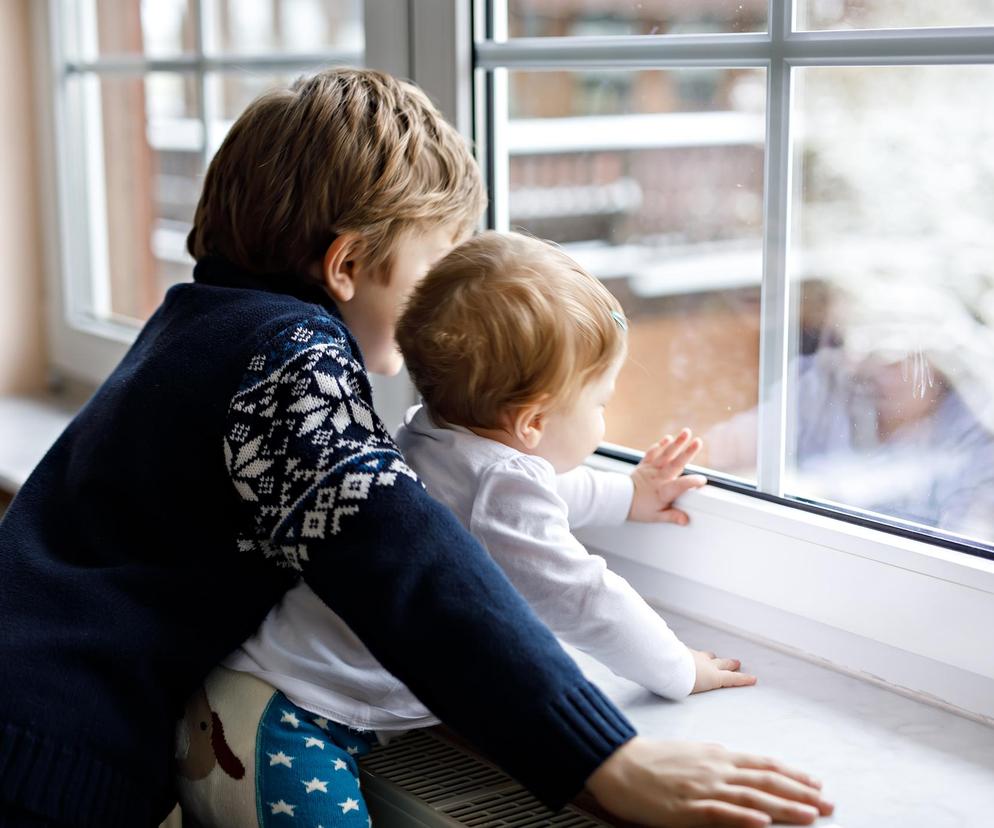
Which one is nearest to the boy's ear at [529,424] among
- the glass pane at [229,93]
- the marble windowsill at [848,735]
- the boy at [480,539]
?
the boy at [480,539]

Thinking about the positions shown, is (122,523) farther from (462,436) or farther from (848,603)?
(848,603)

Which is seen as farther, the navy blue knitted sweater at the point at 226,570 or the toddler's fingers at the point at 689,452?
the toddler's fingers at the point at 689,452

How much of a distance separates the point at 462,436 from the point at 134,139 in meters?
1.07

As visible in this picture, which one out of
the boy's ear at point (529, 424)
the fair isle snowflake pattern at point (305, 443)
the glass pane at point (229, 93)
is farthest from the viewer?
the glass pane at point (229, 93)

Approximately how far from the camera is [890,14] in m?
0.94

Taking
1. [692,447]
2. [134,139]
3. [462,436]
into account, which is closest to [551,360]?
[462,436]

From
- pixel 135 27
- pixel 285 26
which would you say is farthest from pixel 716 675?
pixel 135 27

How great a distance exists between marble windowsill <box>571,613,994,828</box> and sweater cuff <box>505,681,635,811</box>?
155 millimetres

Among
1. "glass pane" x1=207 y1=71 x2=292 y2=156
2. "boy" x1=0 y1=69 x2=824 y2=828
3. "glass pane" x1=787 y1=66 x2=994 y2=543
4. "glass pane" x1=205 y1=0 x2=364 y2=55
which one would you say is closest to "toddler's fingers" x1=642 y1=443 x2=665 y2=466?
"glass pane" x1=787 y1=66 x2=994 y2=543

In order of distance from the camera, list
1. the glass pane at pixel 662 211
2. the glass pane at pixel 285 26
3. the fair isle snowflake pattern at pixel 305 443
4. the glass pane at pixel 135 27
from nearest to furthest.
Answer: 1. the fair isle snowflake pattern at pixel 305 443
2. the glass pane at pixel 662 211
3. the glass pane at pixel 285 26
4. the glass pane at pixel 135 27

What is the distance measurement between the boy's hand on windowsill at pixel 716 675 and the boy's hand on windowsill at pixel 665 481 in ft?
0.46

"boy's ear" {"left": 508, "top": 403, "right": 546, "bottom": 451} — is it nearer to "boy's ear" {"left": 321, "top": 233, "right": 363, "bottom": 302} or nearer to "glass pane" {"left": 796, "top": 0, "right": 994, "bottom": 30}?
"boy's ear" {"left": 321, "top": 233, "right": 363, "bottom": 302}

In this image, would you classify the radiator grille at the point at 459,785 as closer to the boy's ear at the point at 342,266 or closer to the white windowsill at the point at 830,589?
the white windowsill at the point at 830,589

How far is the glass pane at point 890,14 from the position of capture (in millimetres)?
887
